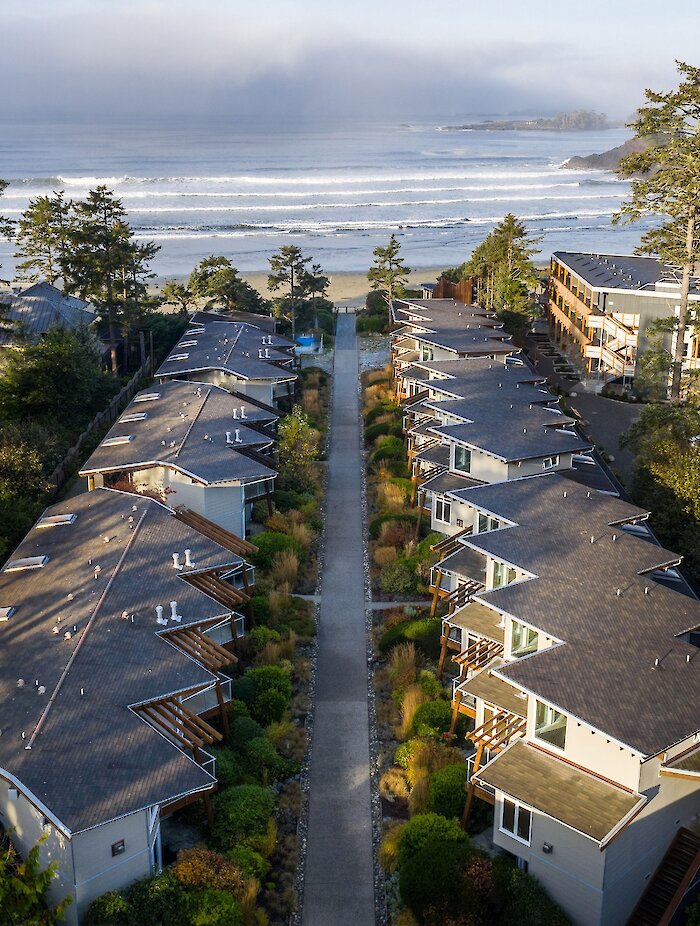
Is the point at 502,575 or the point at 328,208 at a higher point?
the point at 328,208

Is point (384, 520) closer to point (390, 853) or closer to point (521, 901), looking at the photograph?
point (390, 853)

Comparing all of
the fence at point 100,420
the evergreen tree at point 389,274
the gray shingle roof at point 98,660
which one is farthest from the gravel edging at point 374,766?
the evergreen tree at point 389,274

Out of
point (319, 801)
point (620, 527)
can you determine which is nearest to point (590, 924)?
point (319, 801)

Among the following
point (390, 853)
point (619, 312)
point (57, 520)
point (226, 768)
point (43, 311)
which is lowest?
point (390, 853)

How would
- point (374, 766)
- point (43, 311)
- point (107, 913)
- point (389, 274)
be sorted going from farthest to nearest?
point (389, 274) → point (43, 311) → point (374, 766) → point (107, 913)

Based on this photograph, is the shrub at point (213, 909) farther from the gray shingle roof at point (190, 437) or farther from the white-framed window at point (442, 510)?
the white-framed window at point (442, 510)

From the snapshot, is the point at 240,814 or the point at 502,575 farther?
the point at 502,575

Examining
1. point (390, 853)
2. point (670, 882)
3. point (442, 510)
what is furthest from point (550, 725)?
point (442, 510)
